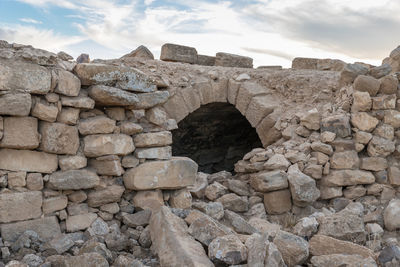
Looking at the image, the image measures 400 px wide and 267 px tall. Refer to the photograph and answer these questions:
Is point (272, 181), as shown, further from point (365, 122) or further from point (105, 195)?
point (105, 195)

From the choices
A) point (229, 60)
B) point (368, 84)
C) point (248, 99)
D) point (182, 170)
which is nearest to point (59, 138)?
point (182, 170)

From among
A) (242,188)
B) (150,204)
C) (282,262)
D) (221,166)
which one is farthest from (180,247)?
(221,166)

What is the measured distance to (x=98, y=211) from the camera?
374 centimetres

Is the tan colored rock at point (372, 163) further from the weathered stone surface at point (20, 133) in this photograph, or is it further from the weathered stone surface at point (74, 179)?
the weathered stone surface at point (20, 133)

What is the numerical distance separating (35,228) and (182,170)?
5.07 ft

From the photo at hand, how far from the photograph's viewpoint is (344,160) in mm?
4910

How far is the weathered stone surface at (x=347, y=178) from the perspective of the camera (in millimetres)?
4887

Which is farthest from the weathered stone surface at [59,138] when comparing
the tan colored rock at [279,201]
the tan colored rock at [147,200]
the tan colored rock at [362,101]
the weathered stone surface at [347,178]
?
the tan colored rock at [362,101]

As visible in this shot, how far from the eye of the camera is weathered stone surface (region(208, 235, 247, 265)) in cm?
247

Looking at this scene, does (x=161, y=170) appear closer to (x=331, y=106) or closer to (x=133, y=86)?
(x=133, y=86)

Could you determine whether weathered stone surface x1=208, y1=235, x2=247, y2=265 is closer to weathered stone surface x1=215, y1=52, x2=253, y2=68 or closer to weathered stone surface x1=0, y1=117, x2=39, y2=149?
weathered stone surface x1=0, y1=117, x2=39, y2=149

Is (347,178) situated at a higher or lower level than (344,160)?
lower

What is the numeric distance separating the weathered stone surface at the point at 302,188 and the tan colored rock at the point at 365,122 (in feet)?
3.40

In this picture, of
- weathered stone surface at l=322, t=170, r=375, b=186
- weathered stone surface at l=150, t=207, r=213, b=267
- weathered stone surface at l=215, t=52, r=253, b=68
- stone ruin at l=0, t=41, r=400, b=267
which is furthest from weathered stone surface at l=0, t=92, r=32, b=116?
weathered stone surface at l=215, t=52, r=253, b=68
